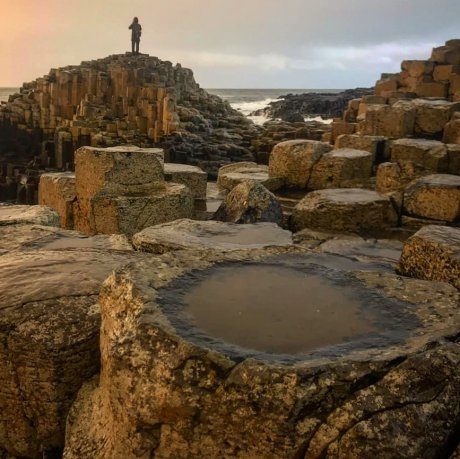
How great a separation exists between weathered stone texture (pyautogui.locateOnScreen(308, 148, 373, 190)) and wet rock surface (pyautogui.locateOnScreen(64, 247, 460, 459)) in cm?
470

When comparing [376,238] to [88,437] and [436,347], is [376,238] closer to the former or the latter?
[436,347]

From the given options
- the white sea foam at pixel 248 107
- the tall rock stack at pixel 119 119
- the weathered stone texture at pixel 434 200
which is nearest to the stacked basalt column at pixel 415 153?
the weathered stone texture at pixel 434 200

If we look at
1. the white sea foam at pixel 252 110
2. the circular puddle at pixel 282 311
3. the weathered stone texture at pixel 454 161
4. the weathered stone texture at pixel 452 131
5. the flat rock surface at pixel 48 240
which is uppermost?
the white sea foam at pixel 252 110

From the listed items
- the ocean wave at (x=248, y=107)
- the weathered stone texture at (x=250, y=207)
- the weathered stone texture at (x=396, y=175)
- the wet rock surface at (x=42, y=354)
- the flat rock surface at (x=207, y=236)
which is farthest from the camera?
the ocean wave at (x=248, y=107)

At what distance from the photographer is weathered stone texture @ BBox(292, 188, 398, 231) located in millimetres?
4828

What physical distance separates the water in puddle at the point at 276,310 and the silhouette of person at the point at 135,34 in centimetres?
3586

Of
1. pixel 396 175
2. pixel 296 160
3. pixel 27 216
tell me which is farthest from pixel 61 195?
pixel 396 175

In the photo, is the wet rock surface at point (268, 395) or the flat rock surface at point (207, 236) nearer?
the wet rock surface at point (268, 395)

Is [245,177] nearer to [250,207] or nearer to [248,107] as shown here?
[250,207]

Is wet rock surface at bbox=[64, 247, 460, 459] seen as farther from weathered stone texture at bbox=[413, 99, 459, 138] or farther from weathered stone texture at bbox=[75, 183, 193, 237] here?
weathered stone texture at bbox=[413, 99, 459, 138]

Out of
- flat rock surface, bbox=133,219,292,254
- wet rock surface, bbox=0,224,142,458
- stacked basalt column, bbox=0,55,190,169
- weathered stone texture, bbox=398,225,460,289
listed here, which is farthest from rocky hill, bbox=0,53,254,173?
wet rock surface, bbox=0,224,142,458

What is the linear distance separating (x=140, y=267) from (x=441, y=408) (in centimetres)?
130

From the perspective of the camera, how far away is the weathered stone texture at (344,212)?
4828 mm

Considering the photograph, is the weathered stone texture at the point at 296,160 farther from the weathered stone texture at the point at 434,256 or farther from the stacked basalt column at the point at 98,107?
the stacked basalt column at the point at 98,107
